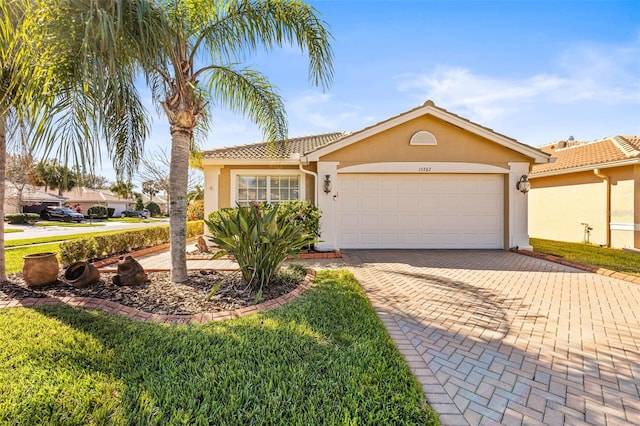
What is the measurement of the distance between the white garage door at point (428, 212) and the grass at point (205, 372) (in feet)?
21.5

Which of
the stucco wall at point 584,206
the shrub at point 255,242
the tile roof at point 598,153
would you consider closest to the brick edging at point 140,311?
the shrub at point 255,242

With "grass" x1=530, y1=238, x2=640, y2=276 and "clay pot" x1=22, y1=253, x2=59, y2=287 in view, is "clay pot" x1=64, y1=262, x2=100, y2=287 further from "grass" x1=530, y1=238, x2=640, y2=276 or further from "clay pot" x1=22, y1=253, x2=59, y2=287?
"grass" x1=530, y1=238, x2=640, y2=276

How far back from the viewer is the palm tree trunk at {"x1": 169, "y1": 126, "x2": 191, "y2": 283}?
17.9 ft

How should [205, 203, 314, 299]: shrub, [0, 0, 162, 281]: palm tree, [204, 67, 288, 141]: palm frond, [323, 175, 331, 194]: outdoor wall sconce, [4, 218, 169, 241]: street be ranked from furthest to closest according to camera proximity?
[4, 218, 169, 241]: street, [323, 175, 331, 194]: outdoor wall sconce, [204, 67, 288, 141]: palm frond, [205, 203, 314, 299]: shrub, [0, 0, 162, 281]: palm tree

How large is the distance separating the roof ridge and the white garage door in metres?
5.57

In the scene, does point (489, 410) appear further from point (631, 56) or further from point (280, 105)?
point (631, 56)

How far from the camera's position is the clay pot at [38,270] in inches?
203

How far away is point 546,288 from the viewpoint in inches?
234

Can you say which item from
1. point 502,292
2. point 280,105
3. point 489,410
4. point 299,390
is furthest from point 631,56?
point 299,390

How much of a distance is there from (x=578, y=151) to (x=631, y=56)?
17.1 ft

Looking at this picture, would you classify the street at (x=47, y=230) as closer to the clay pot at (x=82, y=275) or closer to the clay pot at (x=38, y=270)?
the clay pot at (x=82, y=275)

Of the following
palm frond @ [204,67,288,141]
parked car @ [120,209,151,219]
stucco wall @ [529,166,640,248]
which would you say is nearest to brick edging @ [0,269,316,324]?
palm frond @ [204,67,288,141]

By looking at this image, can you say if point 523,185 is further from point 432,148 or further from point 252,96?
point 252,96

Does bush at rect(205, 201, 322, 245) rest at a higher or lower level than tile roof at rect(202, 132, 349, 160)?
lower
